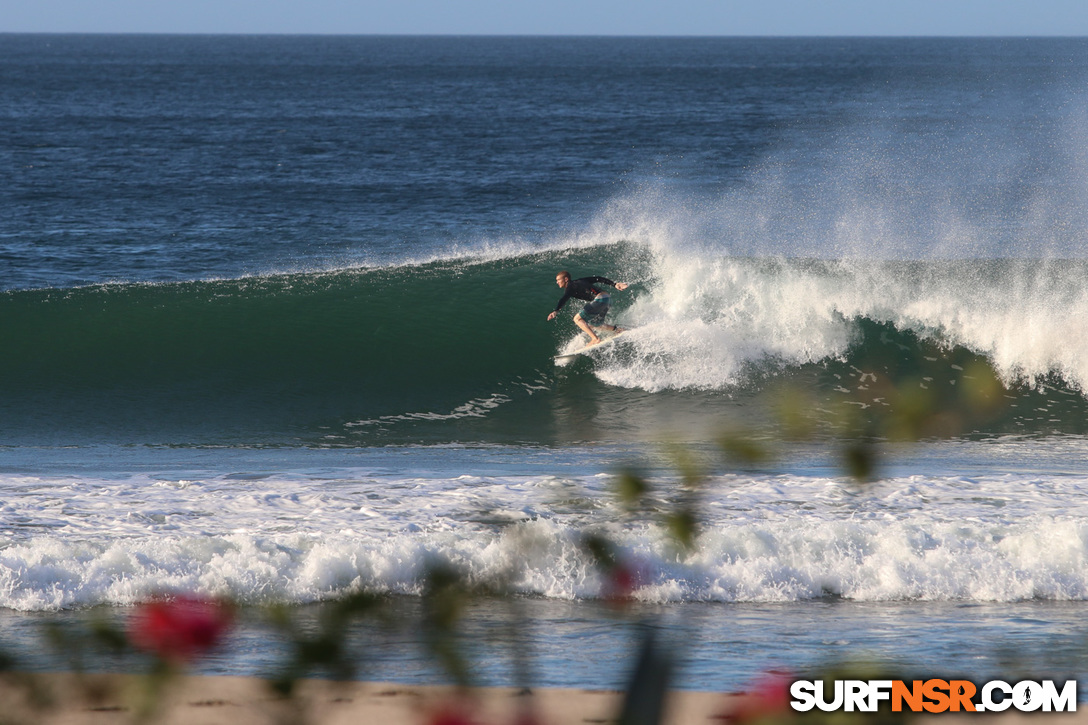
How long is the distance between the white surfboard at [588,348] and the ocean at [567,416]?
133 millimetres

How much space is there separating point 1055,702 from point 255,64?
139984mm

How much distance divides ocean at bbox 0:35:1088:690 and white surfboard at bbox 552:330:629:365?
133mm

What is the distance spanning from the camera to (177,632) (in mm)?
1109

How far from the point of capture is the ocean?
519 centimetres

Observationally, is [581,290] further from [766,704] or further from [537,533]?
[766,704]

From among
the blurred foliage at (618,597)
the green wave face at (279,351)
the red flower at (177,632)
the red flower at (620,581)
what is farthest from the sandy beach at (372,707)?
the green wave face at (279,351)

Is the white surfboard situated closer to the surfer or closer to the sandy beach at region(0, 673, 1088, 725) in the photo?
the surfer

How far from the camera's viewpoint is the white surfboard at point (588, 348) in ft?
43.2

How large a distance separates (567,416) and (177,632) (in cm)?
1086

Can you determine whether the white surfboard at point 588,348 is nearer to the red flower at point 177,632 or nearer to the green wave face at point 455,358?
the green wave face at point 455,358

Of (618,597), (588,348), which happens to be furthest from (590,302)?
(618,597)

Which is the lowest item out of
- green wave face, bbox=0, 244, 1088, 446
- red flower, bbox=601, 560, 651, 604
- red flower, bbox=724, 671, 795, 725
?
→ green wave face, bbox=0, 244, 1088, 446

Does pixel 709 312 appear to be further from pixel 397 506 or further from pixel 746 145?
pixel 746 145

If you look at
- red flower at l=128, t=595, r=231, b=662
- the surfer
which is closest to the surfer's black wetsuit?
the surfer
